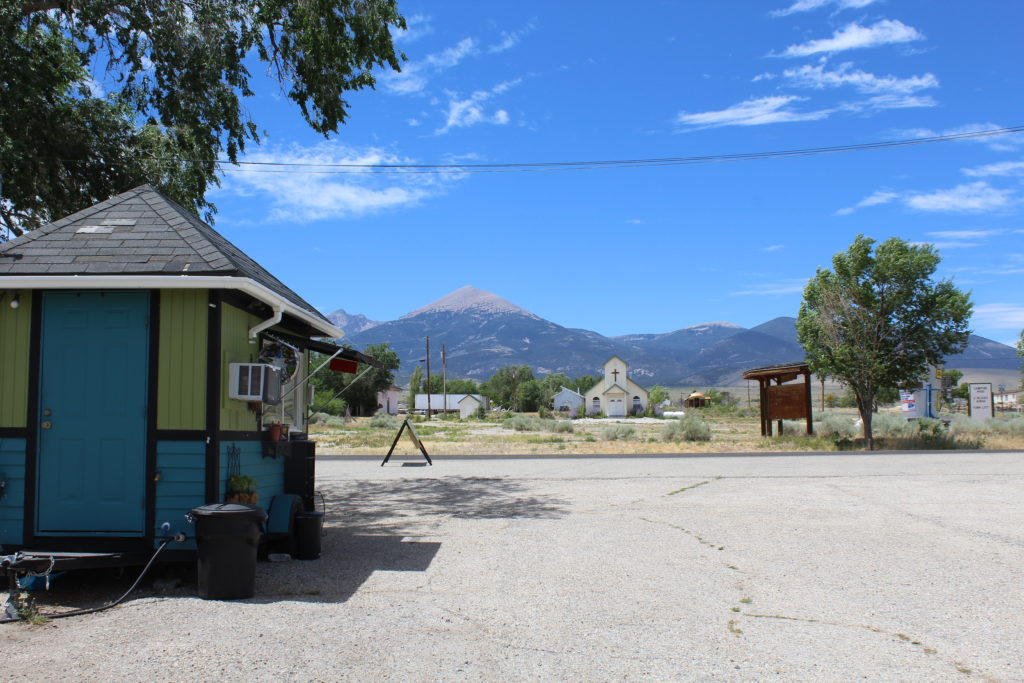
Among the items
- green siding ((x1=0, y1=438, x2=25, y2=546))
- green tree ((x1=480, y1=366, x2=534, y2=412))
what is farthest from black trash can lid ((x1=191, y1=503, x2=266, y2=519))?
green tree ((x1=480, y1=366, x2=534, y2=412))

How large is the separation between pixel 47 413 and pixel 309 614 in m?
3.13

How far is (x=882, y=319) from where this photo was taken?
82.9ft

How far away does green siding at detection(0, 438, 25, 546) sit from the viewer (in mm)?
6988

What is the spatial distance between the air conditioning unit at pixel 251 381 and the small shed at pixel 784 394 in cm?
2287

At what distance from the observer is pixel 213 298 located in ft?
23.5

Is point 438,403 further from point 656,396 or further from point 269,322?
point 269,322

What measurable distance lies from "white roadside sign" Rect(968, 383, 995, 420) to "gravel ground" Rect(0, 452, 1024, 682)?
22.9 meters

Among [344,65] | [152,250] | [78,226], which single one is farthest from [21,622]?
[344,65]

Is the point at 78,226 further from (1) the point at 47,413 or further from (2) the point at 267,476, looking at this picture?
(2) the point at 267,476

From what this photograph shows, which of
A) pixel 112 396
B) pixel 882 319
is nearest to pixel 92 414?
pixel 112 396

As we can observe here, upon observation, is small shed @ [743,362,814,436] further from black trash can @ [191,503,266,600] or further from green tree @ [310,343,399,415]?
green tree @ [310,343,399,415]

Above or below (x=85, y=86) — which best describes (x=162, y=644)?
below

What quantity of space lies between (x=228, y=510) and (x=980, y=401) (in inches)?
1322

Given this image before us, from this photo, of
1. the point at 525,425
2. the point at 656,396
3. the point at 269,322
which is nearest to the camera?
the point at 269,322
